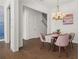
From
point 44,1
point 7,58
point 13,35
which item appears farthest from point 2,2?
point 7,58

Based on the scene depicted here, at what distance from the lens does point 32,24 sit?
1102 centimetres

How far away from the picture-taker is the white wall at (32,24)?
10578 mm

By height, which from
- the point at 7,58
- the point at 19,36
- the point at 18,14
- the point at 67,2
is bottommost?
the point at 7,58

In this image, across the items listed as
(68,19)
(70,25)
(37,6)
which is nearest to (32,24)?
(37,6)

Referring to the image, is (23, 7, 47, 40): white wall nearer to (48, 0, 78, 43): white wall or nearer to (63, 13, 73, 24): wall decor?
(48, 0, 78, 43): white wall

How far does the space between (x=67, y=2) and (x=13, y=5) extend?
403 cm

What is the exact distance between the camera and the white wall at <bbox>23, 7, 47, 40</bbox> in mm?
10578

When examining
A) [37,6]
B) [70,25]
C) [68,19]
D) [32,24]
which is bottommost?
[70,25]

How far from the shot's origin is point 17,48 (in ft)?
22.3

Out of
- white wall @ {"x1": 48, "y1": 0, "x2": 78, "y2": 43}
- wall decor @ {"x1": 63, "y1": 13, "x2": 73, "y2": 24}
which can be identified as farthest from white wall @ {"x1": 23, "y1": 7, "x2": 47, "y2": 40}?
wall decor @ {"x1": 63, "y1": 13, "x2": 73, "y2": 24}

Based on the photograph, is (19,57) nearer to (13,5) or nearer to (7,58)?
(7,58)

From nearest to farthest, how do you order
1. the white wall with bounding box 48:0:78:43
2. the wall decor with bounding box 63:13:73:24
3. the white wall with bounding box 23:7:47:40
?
1. the white wall with bounding box 48:0:78:43
2. the wall decor with bounding box 63:13:73:24
3. the white wall with bounding box 23:7:47:40

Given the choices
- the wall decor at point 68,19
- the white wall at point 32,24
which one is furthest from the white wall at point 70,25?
the white wall at point 32,24

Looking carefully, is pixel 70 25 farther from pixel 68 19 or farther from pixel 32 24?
pixel 32 24
